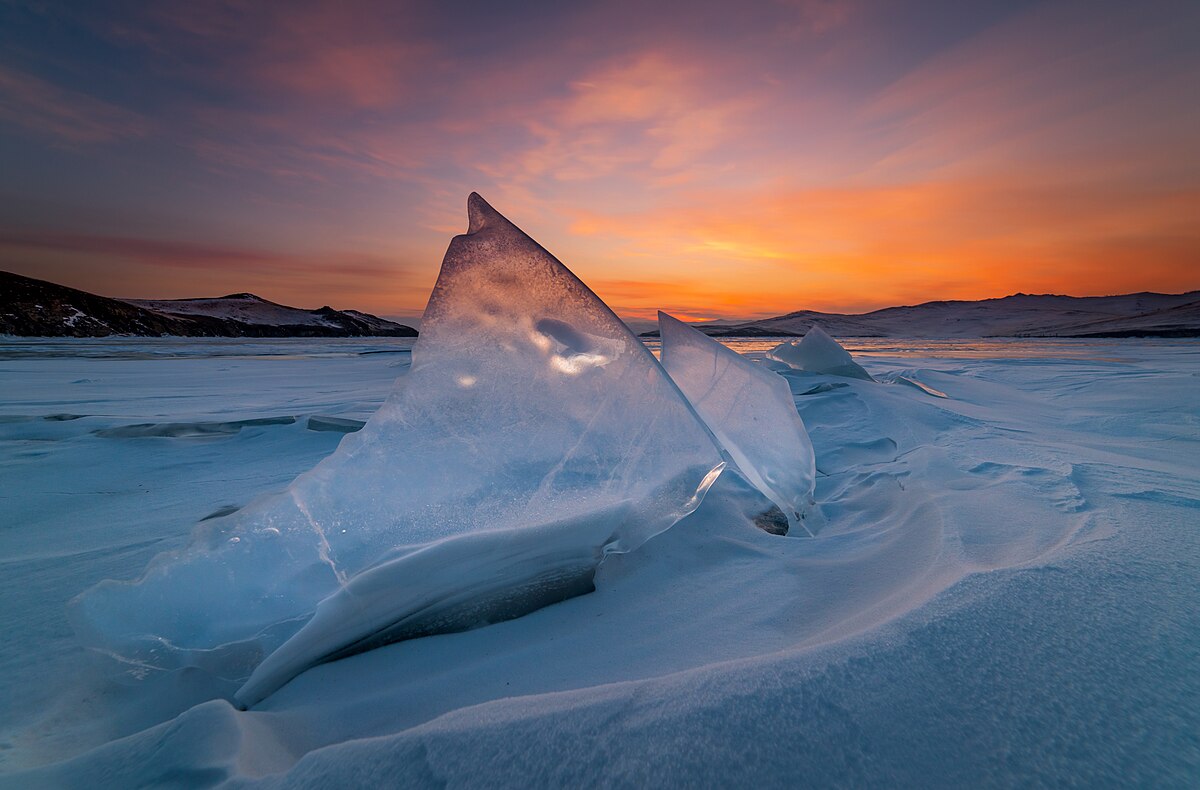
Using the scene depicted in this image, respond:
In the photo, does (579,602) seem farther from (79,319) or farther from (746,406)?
(79,319)

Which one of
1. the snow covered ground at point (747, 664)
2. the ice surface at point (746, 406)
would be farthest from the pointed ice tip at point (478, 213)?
the snow covered ground at point (747, 664)

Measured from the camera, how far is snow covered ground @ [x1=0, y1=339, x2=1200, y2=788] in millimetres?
628

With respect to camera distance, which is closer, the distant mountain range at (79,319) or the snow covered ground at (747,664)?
the snow covered ground at (747,664)

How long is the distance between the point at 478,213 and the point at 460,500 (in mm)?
815

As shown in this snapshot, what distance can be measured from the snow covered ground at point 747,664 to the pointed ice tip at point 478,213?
3.37ft

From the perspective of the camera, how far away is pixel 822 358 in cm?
502

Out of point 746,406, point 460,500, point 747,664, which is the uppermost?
point 746,406

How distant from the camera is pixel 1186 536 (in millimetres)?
1148

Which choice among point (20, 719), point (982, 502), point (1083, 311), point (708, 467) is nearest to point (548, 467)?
point (708, 467)

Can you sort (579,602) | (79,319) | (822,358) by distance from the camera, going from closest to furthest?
1. (579,602)
2. (822,358)
3. (79,319)

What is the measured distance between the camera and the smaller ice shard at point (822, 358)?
473 centimetres

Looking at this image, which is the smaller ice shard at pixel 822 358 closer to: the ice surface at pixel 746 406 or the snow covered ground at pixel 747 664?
the snow covered ground at pixel 747 664

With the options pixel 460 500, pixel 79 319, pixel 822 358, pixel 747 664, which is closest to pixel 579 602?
pixel 460 500

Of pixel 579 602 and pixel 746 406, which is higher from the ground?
pixel 746 406
